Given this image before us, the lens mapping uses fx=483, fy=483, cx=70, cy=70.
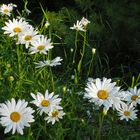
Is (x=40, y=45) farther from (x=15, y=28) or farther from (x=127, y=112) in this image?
(x=127, y=112)

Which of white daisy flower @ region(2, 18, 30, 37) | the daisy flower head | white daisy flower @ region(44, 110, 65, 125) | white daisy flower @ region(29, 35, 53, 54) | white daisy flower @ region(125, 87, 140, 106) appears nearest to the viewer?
the daisy flower head

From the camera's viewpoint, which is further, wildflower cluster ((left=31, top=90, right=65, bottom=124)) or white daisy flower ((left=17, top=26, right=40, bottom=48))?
white daisy flower ((left=17, top=26, right=40, bottom=48))

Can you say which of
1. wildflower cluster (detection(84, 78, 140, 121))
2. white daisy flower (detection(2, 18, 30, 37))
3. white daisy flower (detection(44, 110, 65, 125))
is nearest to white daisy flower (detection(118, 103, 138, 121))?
wildflower cluster (detection(84, 78, 140, 121))

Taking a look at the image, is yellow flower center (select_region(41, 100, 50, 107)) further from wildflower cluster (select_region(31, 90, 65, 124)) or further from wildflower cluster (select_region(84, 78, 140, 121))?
wildflower cluster (select_region(84, 78, 140, 121))

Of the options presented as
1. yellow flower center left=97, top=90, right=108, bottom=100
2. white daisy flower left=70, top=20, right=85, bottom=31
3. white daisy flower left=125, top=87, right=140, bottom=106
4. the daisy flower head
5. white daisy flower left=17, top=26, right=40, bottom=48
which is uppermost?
white daisy flower left=70, top=20, right=85, bottom=31

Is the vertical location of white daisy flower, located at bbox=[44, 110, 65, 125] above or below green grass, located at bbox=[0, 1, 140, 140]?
below

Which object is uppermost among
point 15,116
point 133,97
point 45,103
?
point 133,97

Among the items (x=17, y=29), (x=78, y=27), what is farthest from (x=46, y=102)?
(x=78, y=27)

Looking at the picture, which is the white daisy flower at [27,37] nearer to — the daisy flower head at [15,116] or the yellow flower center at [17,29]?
the yellow flower center at [17,29]
